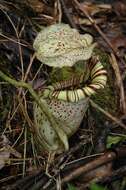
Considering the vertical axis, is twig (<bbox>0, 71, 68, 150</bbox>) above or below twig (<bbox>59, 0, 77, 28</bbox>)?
below

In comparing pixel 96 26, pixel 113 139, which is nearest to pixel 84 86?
pixel 113 139

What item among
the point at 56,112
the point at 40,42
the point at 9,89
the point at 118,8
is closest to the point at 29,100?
the point at 9,89

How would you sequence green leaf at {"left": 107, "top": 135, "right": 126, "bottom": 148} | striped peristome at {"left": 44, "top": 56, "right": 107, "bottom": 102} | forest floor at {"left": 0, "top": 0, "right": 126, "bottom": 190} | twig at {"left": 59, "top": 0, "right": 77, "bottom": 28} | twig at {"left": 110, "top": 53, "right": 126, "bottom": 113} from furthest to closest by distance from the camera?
twig at {"left": 59, "top": 0, "right": 77, "bottom": 28} → twig at {"left": 110, "top": 53, "right": 126, "bottom": 113} → green leaf at {"left": 107, "top": 135, "right": 126, "bottom": 148} → forest floor at {"left": 0, "top": 0, "right": 126, "bottom": 190} → striped peristome at {"left": 44, "top": 56, "right": 107, "bottom": 102}

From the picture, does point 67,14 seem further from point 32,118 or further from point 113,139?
point 113,139

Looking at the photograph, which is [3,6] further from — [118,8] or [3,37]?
[118,8]

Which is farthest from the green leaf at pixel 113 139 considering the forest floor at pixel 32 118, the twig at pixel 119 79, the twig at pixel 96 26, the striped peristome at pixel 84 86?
the twig at pixel 96 26

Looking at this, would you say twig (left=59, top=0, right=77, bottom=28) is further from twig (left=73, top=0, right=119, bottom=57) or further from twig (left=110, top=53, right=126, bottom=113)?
twig (left=110, top=53, right=126, bottom=113)

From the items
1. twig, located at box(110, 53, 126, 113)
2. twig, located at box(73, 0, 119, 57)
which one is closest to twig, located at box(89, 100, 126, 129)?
twig, located at box(110, 53, 126, 113)

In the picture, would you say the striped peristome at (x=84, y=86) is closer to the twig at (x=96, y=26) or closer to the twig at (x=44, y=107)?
the twig at (x=44, y=107)

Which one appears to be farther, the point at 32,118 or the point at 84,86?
the point at 32,118
